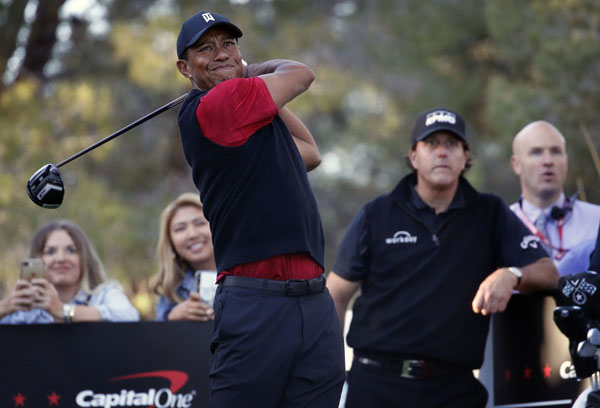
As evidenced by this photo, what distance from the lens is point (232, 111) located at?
3.18 metres

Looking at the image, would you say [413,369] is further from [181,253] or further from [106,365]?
[181,253]

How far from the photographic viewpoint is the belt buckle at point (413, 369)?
437 cm

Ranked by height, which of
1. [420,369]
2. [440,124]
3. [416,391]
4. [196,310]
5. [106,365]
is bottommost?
[416,391]

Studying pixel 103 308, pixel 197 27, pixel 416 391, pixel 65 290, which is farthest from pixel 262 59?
pixel 197 27

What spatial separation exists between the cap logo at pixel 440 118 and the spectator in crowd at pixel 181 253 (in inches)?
62.7

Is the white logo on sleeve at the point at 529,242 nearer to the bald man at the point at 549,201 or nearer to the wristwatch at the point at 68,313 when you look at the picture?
the bald man at the point at 549,201

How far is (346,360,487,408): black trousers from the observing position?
434cm

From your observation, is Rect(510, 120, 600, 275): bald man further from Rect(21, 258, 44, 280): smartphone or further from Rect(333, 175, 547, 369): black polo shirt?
Rect(21, 258, 44, 280): smartphone

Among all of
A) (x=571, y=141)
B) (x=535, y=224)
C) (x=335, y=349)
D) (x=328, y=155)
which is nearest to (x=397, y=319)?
(x=335, y=349)

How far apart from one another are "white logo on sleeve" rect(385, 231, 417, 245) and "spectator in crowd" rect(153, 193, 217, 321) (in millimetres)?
1274

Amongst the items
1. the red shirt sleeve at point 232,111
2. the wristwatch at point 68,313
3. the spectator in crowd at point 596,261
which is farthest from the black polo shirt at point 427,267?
the red shirt sleeve at point 232,111

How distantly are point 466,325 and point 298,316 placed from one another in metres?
1.46

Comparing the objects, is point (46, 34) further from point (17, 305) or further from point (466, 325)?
point (466, 325)

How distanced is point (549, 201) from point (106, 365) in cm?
293
